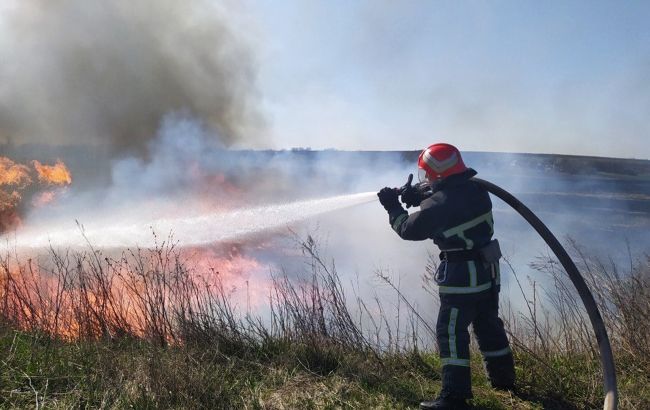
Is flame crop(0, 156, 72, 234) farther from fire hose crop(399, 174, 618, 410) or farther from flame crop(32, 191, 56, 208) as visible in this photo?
fire hose crop(399, 174, 618, 410)

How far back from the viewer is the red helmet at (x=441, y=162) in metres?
3.11

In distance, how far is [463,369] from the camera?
9.33 feet

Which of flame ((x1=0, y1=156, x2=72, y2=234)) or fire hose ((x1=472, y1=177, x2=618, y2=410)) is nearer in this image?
fire hose ((x1=472, y1=177, x2=618, y2=410))

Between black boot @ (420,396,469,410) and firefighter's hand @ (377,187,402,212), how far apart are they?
1303mm

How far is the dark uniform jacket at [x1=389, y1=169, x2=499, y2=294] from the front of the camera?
2.93 m

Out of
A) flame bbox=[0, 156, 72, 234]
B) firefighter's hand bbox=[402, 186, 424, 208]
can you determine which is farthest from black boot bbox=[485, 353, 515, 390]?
flame bbox=[0, 156, 72, 234]

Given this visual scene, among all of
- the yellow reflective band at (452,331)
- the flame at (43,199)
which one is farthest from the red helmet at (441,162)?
the flame at (43,199)

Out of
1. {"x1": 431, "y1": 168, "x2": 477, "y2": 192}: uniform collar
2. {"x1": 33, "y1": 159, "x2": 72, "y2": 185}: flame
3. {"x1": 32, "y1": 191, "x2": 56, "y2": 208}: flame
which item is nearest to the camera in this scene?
{"x1": 431, "y1": 168, "x2": 477, "y2": 192}: uniform collar

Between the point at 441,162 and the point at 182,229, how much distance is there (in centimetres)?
1019

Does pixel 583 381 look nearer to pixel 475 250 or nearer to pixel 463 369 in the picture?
pixel 463 369

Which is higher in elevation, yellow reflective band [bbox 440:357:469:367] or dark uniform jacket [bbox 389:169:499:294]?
dark uniform jacket [bbox 389:169:499:294]

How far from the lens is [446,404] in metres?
2.76

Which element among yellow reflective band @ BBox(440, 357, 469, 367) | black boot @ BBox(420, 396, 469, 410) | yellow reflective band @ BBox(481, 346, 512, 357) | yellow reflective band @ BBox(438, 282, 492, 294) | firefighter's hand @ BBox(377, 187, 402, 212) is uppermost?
firefighter's hand @ BBox(377, 187, 402, 212)

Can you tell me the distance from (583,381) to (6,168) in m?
13.2
